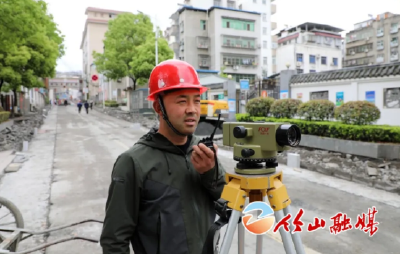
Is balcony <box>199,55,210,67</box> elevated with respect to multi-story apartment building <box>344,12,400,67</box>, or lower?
lower

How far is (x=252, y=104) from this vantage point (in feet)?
48.7

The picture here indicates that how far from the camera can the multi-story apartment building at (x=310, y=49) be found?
44.3 m

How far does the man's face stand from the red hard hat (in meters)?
0.04

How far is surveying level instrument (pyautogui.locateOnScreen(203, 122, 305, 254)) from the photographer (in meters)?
1.49

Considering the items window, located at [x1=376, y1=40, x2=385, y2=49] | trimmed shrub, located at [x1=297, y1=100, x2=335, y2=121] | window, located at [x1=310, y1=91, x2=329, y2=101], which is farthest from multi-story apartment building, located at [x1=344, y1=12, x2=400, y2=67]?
trimmed shrub, located at [x1=297, y1=100, x2=335, y2=121]

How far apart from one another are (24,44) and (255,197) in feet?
74.6

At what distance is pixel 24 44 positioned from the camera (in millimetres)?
20359

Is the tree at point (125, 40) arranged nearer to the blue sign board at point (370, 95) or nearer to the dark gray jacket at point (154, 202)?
the blue sign board at point (370, 95)

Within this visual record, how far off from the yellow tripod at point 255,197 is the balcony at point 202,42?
4188 centimetres

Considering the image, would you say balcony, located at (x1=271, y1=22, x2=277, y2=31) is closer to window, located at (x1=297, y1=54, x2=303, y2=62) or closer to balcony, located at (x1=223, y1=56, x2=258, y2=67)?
window, located at (x1=297, y1=54, x2=303, y2=62)

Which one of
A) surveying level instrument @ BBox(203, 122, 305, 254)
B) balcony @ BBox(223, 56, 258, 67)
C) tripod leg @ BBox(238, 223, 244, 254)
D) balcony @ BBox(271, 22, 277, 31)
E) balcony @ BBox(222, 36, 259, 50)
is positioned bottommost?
tripod leg @ BBox(238, 223, 244, 254)

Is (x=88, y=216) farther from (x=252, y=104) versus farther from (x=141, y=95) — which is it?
(x=141, y=95)

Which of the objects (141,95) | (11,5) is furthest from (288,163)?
(141,95)

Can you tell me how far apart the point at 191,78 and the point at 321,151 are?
9769 mm
